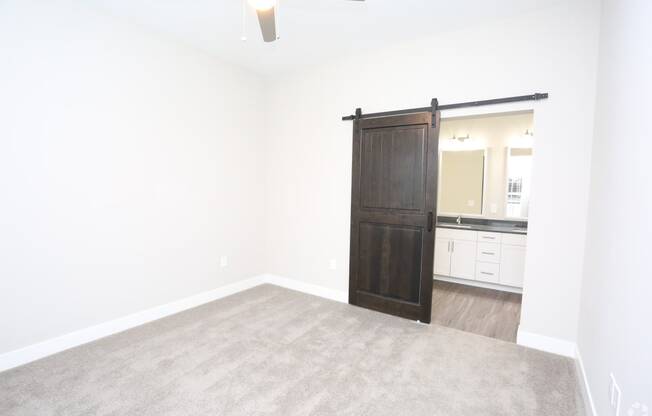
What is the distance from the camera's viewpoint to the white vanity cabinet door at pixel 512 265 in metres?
3.92

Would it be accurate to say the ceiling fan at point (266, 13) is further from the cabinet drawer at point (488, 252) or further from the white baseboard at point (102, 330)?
the cabinet drawer at point (488, 252)

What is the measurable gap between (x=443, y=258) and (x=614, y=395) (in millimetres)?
3138

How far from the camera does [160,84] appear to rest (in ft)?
9.94

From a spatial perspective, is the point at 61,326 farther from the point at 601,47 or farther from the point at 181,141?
the point at 601,47

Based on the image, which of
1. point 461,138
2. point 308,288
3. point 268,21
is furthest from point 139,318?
point 461,138

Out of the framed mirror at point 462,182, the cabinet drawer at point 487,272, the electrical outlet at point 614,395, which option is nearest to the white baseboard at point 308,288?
the cabinet drawer at point 487,272

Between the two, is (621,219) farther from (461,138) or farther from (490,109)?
(461,138)

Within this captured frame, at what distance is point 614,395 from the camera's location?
4.49 feet

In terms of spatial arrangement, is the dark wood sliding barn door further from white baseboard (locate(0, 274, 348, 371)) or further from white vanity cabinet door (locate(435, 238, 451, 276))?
white vanity cabinet door (locate(435, 238, 451, 276))

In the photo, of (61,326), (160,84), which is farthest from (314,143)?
(61,326)

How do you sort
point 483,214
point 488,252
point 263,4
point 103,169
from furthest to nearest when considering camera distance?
point 483,214
point 488,252
point 103,169
point 263,4

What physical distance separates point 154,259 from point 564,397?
351 cm

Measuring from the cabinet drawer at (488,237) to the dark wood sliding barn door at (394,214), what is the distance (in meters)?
1.58

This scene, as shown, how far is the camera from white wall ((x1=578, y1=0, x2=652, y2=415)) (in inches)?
46.4
